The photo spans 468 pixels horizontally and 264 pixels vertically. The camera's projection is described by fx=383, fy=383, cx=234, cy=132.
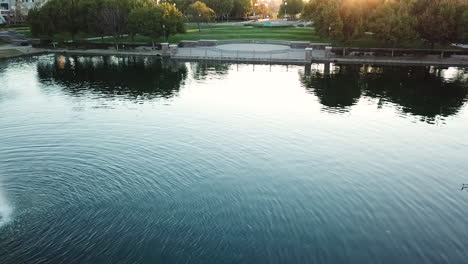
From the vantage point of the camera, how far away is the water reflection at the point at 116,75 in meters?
43.7

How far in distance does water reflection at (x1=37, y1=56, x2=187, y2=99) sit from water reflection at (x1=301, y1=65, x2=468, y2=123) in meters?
17.5

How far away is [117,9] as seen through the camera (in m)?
74.8

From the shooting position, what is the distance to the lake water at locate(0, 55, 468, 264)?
55.5 feet

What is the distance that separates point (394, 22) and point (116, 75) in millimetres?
44028

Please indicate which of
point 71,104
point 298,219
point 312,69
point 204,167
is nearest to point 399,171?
point 298,219

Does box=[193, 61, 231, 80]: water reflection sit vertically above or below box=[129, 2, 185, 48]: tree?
below

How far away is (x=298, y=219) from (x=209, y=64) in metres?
46.1

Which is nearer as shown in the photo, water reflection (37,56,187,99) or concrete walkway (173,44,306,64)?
water reflection (37,56,187,99)

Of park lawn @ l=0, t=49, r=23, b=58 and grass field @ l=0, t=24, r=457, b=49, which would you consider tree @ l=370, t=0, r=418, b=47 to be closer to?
grass field @ l=0, t=24, r=457, b=49

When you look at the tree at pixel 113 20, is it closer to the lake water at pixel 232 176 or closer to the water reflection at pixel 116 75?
the water reflection at pixel 116 75

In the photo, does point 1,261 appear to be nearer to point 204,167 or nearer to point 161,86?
point 204,167

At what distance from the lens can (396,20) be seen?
201 ft

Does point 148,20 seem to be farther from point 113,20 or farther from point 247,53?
point 247,53

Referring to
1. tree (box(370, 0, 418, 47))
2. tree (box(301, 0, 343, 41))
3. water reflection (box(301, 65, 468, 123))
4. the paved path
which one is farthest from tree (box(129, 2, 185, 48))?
tree (box(370, 0, 418, 47))
